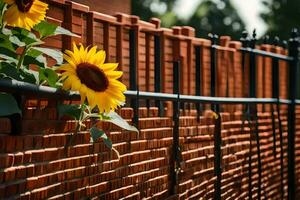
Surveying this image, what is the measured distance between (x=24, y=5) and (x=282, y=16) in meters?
43.7

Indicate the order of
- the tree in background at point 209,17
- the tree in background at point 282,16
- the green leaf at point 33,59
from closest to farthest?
the green leaf at point 33,59 < the tree in background at point 282,16 < the tree in background at point 209,17

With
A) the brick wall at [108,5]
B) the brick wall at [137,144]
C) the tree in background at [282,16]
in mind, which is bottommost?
the brick wall at [137,144]

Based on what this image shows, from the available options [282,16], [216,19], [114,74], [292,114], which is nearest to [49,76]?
[114,74]

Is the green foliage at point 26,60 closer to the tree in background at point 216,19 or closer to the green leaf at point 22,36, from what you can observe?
the green leaf at point 22,36

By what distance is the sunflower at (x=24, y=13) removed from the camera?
153 inches

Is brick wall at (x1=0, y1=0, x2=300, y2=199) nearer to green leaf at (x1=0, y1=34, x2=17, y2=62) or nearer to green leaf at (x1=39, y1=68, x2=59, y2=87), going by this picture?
green leaf at (x1=39, y1=68, x2=59, y2=87)

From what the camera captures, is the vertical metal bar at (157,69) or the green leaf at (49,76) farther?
the vertical metal bar at (157,69)

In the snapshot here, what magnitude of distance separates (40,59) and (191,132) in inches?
114

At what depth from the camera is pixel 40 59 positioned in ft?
13.7

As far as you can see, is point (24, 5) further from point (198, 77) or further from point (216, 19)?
point (216, 19)

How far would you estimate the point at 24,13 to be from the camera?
3922 millimetres

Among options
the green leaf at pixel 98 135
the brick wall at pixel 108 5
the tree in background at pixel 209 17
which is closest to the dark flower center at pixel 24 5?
the green leaf at pixel 98 135

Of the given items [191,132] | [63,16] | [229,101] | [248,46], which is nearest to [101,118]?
[63,16]

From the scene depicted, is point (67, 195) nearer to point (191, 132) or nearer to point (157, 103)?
point (157, 103)
